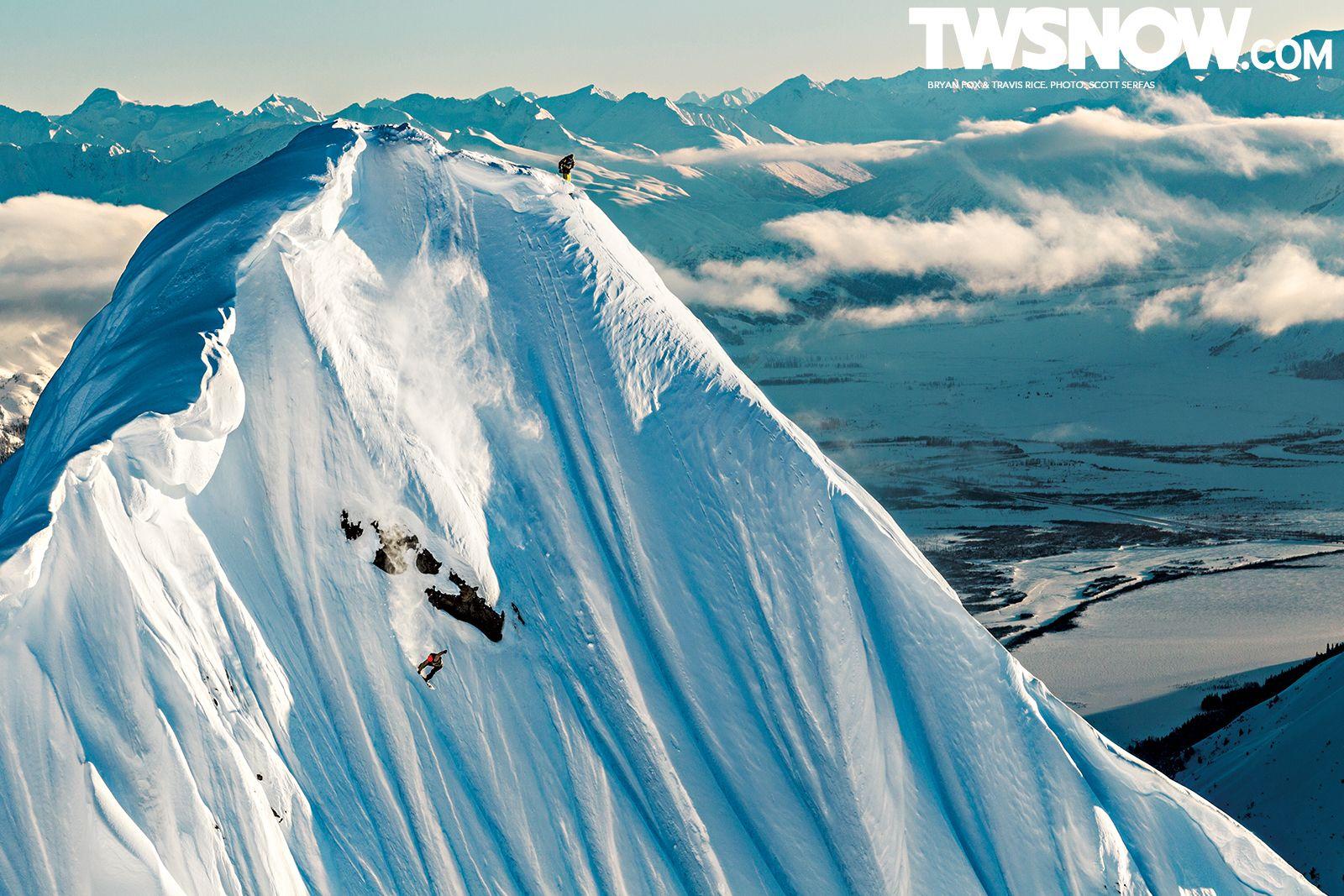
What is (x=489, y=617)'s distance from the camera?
28.9 feet

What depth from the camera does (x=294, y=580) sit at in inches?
328

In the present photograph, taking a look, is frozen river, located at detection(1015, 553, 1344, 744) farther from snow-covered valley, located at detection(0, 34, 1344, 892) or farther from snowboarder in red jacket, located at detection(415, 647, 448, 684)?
snowboarder in red jacket, located at detection(415, 647, 448, 684)

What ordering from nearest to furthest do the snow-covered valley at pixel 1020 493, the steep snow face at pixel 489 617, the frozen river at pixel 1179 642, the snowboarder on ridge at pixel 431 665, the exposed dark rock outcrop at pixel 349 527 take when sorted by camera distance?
1. the steep snow face at pixel 489 617
2. the snow-covered valley at pixel 1020 493
3. the snowboarder on ridge at pixel 431 665
4. the exposed dark rock outcrop at pixel 349 527
5. the frozen river at pixel 1179 642

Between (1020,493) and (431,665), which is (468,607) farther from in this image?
(1020,493)

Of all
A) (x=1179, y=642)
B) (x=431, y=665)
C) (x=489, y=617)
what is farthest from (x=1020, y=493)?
(x=431, y=665)

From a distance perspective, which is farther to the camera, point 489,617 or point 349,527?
point 489,617

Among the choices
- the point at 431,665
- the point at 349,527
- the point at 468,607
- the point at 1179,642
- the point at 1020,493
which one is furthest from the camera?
the point at 1020,493

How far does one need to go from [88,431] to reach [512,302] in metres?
3.53

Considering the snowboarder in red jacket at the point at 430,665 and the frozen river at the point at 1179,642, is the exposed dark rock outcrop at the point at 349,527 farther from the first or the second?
the frozen river at the point at 1179,642

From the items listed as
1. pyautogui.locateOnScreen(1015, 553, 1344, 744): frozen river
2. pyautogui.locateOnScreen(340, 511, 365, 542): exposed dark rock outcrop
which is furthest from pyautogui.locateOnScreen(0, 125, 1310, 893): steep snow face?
pyautogui.locateOnScreen(1015, 553, 1344, 744): frozen river

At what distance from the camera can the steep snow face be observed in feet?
23.7

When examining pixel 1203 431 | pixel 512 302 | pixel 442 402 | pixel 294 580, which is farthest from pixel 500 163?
pixel 1203 431

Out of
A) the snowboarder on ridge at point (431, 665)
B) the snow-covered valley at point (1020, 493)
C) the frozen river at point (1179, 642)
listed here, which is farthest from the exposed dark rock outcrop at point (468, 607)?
the frozen river at point (1179, 642)

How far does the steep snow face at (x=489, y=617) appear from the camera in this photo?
7.21 metres
